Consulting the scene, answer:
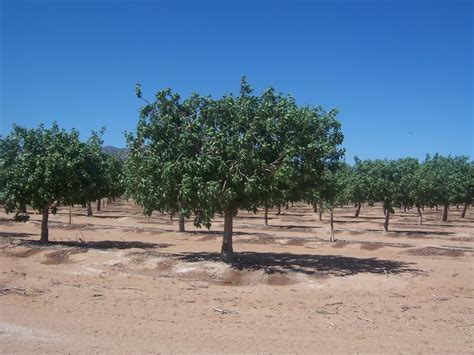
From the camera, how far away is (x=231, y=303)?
14.4 meters

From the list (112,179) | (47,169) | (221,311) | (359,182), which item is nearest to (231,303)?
(221,311)

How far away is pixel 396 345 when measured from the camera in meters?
10.1

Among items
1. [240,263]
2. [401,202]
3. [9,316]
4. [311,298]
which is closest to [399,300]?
[311,298]

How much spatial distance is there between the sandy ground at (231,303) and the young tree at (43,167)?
8.55 ft

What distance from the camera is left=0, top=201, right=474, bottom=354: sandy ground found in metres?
9.98

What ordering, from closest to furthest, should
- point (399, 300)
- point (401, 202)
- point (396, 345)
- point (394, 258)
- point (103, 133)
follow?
point (396, 345) < point (399, 300) < point (394, 258) < point (103, 133) < point (401, 202)

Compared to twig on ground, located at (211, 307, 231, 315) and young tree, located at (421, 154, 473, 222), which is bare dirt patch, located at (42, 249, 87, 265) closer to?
twig on ground, located at (211, 307, 231, 315)

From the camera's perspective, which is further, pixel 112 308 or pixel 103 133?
pixel 103 133

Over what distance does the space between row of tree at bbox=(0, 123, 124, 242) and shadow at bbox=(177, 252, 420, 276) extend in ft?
25.0

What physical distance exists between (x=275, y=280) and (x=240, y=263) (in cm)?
267

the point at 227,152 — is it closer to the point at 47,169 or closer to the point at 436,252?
the point at 47,169

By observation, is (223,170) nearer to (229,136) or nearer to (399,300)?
(229,136)

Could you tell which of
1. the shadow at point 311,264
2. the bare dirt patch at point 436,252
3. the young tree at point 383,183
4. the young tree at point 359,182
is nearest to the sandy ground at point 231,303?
the shadow at point 311,264

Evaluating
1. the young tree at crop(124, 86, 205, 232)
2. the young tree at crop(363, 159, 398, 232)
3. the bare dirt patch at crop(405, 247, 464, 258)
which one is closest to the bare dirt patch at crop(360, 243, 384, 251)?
the bare dirt patch at crop(405, 247, 464, 258)
